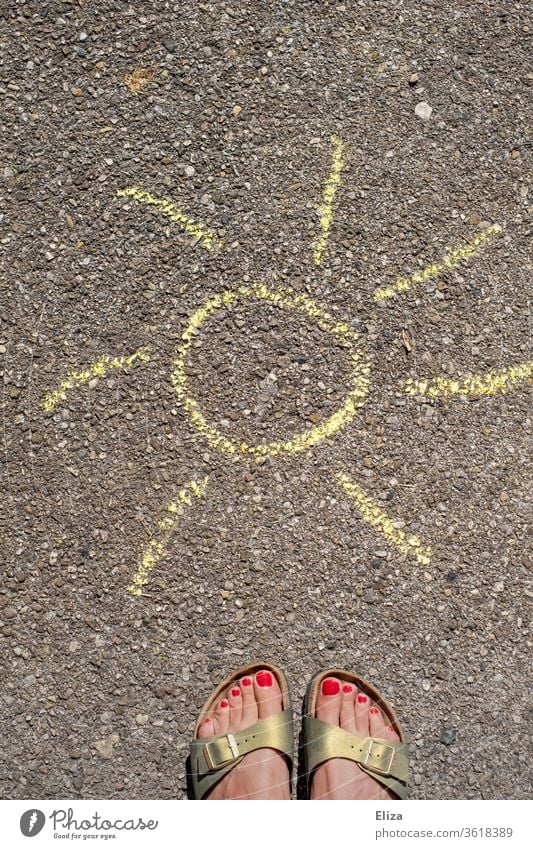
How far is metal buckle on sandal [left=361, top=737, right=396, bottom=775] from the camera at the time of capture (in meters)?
2.48

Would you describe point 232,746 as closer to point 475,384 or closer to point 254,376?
point 254,376

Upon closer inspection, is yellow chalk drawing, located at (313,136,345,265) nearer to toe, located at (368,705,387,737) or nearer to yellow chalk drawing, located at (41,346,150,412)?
yellow chalk drawing, located at (41,346,150,412)

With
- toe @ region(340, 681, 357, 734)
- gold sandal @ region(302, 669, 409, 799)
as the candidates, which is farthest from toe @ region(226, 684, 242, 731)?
toe @ region(340, 681, 357, 734)

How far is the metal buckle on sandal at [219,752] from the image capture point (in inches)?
96.8

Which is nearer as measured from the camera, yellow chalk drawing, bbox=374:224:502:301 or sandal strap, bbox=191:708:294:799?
sandal strap, bbox=191:708:294:799

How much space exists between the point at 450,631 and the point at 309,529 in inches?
21.4

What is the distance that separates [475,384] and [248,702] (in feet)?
4.02

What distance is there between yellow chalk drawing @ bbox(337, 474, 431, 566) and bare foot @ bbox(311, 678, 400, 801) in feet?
1.51

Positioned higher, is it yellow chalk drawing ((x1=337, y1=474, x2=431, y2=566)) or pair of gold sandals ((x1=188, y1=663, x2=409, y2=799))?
yellow chalk drawing ((x1=337, y1=474, x2=431, y2=566))

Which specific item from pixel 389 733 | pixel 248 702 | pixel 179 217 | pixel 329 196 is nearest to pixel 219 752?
pixel 248 702

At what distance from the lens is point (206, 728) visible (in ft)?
8.14

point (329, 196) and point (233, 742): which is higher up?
point (329, 196)

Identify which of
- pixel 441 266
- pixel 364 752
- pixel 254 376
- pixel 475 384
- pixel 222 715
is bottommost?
pixel 364 752
